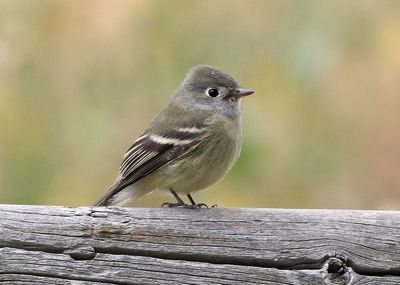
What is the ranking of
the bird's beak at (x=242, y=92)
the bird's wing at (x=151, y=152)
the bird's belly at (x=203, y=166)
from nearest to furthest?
1. the bird's wing at (x=151, y=152)
2. the bird's belly at (x=203, y=166)
3. the bird's beak at (x=242, y=92)

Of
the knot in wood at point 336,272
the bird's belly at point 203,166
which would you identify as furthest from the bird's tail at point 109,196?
the knot in wood at point 336,272

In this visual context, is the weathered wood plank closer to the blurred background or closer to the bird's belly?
the blurred background

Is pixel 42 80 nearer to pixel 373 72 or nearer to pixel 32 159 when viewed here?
pixel 32 159

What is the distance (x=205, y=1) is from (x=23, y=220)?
74.8 inches

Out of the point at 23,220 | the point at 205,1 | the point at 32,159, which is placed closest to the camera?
the point at 23,220

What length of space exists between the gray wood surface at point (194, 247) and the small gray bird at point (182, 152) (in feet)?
3.05

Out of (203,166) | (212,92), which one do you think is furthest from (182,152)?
(212,92)

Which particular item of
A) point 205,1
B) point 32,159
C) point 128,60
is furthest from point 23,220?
point 205,1

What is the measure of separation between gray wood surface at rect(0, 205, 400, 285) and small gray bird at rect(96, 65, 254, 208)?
929 mm

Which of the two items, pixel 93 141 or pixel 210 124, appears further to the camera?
pixel 210 124

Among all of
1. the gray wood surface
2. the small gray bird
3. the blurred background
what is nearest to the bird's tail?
the small gray bird

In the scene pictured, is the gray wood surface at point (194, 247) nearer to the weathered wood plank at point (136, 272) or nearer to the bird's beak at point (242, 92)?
the weathered wood plank at point (136, 272)

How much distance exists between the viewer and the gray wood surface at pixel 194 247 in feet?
10.8

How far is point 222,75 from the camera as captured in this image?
5.11m
